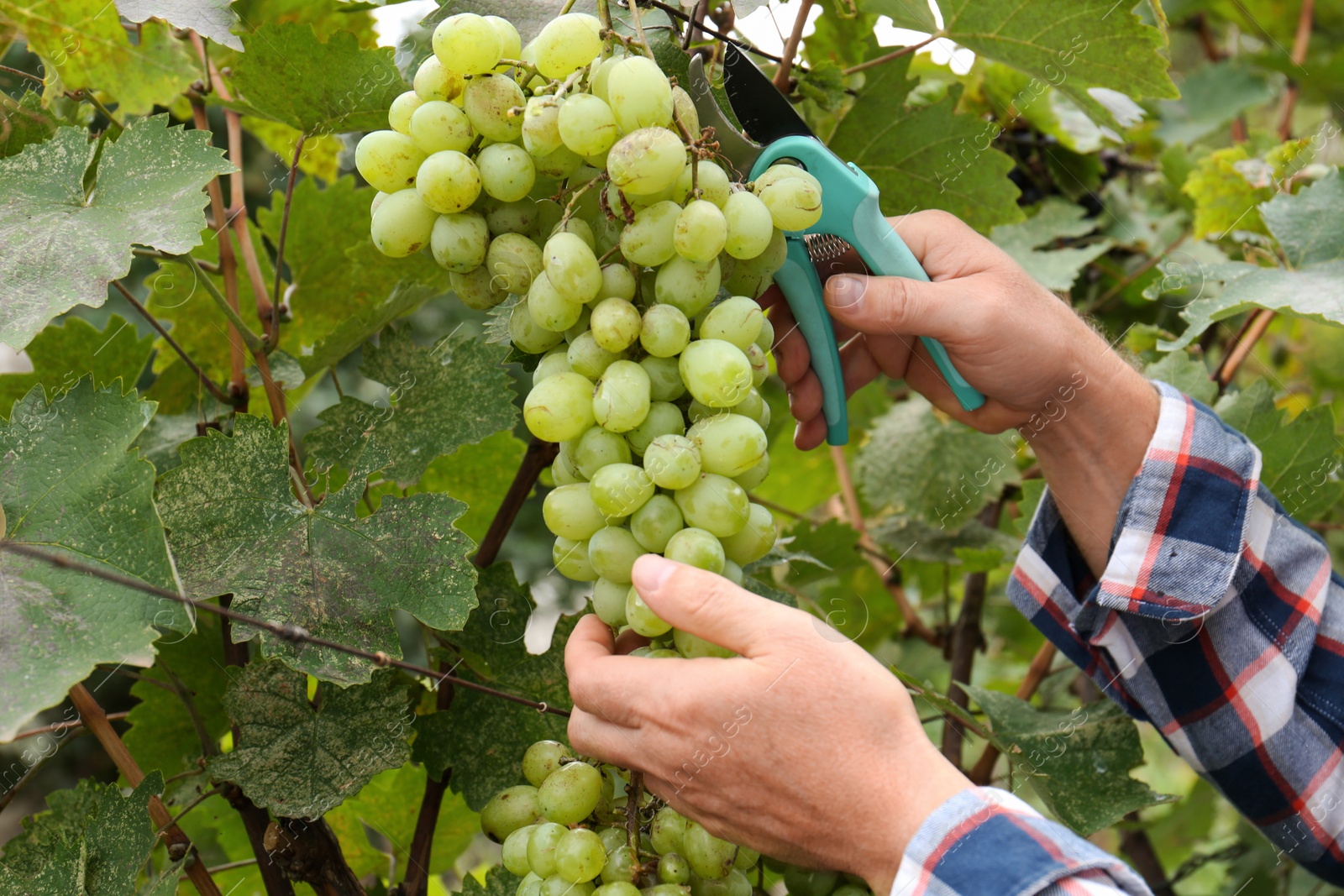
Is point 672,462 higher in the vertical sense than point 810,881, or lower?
higher

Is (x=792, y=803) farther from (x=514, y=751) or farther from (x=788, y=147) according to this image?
(x=788, y=147)

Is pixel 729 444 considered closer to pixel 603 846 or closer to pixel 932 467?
pixel 603 846

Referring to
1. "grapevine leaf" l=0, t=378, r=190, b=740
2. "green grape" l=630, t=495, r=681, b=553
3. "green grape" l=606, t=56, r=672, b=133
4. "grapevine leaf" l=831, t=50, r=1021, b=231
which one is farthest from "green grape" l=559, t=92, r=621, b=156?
"grapevine leaf" l=831, t=50, r=1021, b=231

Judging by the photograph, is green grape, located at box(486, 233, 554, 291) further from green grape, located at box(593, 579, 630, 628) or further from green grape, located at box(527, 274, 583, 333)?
green grape, located at box(593, 579, 630, 628)

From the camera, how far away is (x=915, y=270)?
0.88 metres

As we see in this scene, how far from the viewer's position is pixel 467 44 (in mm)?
630

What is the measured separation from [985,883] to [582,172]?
0.51 m

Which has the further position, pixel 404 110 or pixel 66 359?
pixel 66 359

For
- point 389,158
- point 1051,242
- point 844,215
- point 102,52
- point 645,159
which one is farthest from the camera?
point 1051,242

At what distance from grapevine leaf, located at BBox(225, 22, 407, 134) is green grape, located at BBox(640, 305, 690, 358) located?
1.16 ft

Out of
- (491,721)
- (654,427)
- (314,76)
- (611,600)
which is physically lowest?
(491,721)

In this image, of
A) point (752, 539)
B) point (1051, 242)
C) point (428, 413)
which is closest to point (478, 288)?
point (428, 413)

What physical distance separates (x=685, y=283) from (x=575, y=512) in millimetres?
164

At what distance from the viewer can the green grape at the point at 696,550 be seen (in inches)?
24.1
